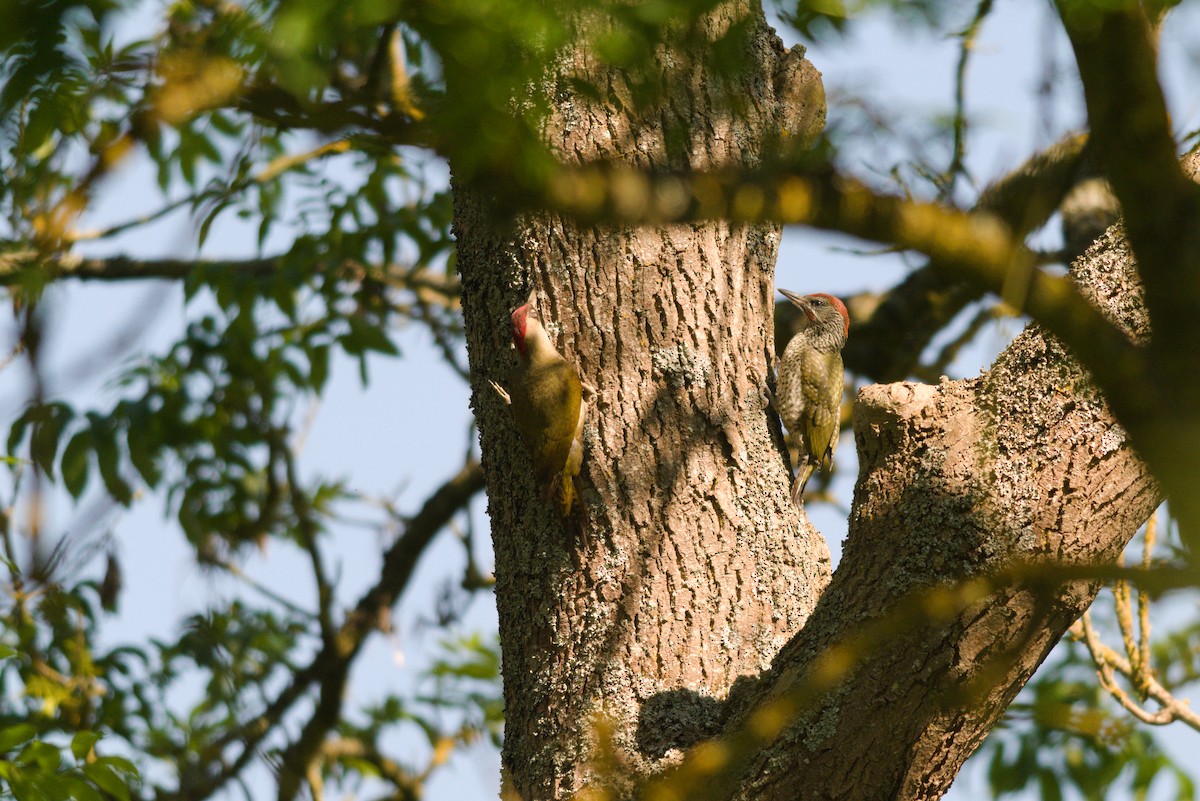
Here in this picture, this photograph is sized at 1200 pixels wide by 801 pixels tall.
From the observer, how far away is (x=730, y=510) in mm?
3488

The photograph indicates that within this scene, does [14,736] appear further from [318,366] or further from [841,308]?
[841,308]

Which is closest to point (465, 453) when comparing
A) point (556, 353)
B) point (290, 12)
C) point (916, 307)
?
point (916, 307)

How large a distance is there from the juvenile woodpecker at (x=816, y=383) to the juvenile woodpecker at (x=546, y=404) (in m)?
1.79

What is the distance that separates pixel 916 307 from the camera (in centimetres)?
633

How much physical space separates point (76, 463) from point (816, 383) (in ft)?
11.3

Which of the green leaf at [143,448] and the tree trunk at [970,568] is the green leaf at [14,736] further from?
the tree trunk at [970,568]

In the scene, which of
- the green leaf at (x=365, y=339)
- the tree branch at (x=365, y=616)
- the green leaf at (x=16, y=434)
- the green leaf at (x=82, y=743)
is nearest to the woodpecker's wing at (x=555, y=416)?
the green leaf at (x=82, y=743)

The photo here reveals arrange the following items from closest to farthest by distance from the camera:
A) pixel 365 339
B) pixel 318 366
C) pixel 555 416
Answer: pixel 555 416 < pixel 365 339 < pixel 318 366

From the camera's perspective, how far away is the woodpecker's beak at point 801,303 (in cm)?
655

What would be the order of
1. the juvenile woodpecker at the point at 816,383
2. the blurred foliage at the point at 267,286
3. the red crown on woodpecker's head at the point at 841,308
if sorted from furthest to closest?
the red crown on woodpecker's head at the point at 841,308
the juvenile woodpecker at the point at 816,383
the blurred foliage at the point at 267,286

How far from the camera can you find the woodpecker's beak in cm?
655

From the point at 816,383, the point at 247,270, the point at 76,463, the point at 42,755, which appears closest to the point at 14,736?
the point at 42,755

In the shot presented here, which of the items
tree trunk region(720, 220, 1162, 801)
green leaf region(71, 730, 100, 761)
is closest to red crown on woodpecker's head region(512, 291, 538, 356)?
tree trunk region(720, 220, 1162, 801)

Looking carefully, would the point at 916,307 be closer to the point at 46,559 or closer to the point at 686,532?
the point at 686,532
